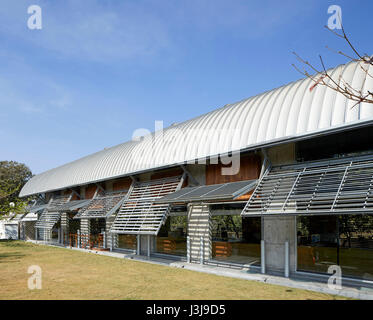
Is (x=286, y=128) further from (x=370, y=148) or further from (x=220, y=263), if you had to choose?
(x=220, y=263)

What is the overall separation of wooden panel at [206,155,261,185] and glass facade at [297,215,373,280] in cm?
259

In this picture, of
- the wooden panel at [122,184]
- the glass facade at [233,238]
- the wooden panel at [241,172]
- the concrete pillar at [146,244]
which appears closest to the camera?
the wooden panel at [241,172]

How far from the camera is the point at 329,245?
11078 millimetres

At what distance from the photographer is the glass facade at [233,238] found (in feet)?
43.2

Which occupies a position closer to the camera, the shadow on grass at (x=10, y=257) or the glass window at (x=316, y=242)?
the glass window at (x=316, y=242)

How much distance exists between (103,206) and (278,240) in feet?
38.4

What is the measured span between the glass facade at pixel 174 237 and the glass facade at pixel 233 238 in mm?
1980

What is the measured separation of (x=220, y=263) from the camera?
13156 mm

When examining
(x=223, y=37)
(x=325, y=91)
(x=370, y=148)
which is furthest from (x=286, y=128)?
(x=223, y=37)

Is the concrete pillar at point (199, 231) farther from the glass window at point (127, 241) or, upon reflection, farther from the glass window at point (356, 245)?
the glass window at point (127, 241)

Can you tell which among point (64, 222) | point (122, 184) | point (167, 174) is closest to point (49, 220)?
point (64, 222)

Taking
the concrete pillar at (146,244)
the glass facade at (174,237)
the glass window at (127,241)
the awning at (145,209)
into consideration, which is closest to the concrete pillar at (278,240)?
the awning at (145,209)
